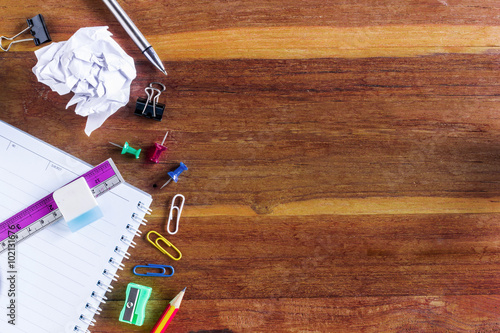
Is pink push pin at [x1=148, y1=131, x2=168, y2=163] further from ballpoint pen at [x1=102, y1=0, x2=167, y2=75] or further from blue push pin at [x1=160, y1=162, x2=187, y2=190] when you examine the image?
ballpoint pen at [x1=102, y1=0, x2=167, y2=75]

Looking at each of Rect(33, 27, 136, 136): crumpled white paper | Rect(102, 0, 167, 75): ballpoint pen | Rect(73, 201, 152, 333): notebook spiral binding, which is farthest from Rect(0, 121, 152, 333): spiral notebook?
Rect(102, 0, 167, 75): ballpoint pen

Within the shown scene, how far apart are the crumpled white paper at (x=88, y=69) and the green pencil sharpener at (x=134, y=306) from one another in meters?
0.43

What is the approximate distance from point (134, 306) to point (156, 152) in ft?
1.20

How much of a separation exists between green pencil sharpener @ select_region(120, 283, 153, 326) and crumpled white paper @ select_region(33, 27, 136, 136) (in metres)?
0.43

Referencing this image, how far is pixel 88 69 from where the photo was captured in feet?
2.32

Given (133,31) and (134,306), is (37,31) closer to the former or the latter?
(133,31)

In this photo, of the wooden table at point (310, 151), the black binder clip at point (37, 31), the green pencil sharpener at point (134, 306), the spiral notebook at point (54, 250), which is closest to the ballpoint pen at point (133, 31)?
the wooden table at point (310, 151)

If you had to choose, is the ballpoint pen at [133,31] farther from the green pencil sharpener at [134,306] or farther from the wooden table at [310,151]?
the green pencil sharpener at [134,306]

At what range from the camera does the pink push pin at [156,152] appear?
0.74 meters

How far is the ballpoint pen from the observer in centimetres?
73

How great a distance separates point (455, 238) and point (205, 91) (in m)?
0.74

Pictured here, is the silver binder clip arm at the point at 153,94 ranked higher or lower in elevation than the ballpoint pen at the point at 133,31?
lower

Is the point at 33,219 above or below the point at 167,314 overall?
above

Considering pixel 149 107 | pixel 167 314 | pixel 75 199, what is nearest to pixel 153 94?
pixel 149 107
